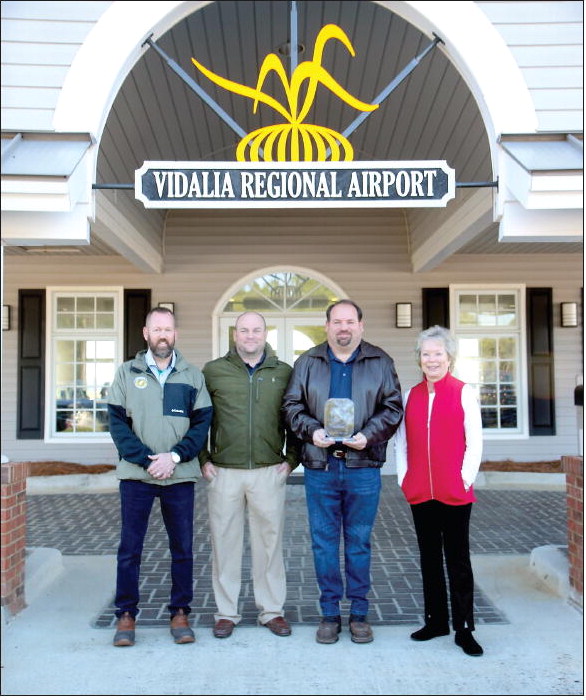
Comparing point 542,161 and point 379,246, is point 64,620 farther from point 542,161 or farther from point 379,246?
point 379,246

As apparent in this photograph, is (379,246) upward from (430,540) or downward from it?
upward

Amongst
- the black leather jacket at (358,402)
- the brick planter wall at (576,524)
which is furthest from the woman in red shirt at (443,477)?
the brick planter wall at (576,524)

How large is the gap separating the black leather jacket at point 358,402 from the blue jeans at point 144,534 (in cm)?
73

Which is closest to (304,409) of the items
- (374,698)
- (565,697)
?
(374,698)

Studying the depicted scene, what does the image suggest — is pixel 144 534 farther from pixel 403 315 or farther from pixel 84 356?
pixel 403 315

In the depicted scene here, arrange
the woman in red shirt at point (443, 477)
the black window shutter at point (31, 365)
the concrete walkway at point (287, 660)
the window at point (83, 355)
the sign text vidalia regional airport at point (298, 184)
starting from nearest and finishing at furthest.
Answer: the concrete walkway at point (287, 660) < the woman in red shirt at point (443, 477) < the sign text vidalia regional airport at point (298, 184) < the black window shutter at point (31, 365) < the window at point (83, 355)

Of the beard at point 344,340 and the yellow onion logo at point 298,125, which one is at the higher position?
the yellow onion logo at point 298,125

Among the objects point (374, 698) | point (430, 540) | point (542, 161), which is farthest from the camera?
point (542, 161)

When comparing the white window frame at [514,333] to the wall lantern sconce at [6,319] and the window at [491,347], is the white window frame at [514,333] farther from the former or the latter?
the wall lantern sconce at [6,319]

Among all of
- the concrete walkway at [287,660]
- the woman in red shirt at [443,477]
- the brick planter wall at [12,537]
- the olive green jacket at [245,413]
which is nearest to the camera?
the concrete walkway at [287,660]

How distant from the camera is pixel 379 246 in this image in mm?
8641

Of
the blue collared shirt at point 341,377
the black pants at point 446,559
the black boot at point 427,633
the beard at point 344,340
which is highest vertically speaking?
the beard at point 344,340

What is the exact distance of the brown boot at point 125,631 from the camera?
3330 millimetres

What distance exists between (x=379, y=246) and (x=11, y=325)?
16.8 feet
